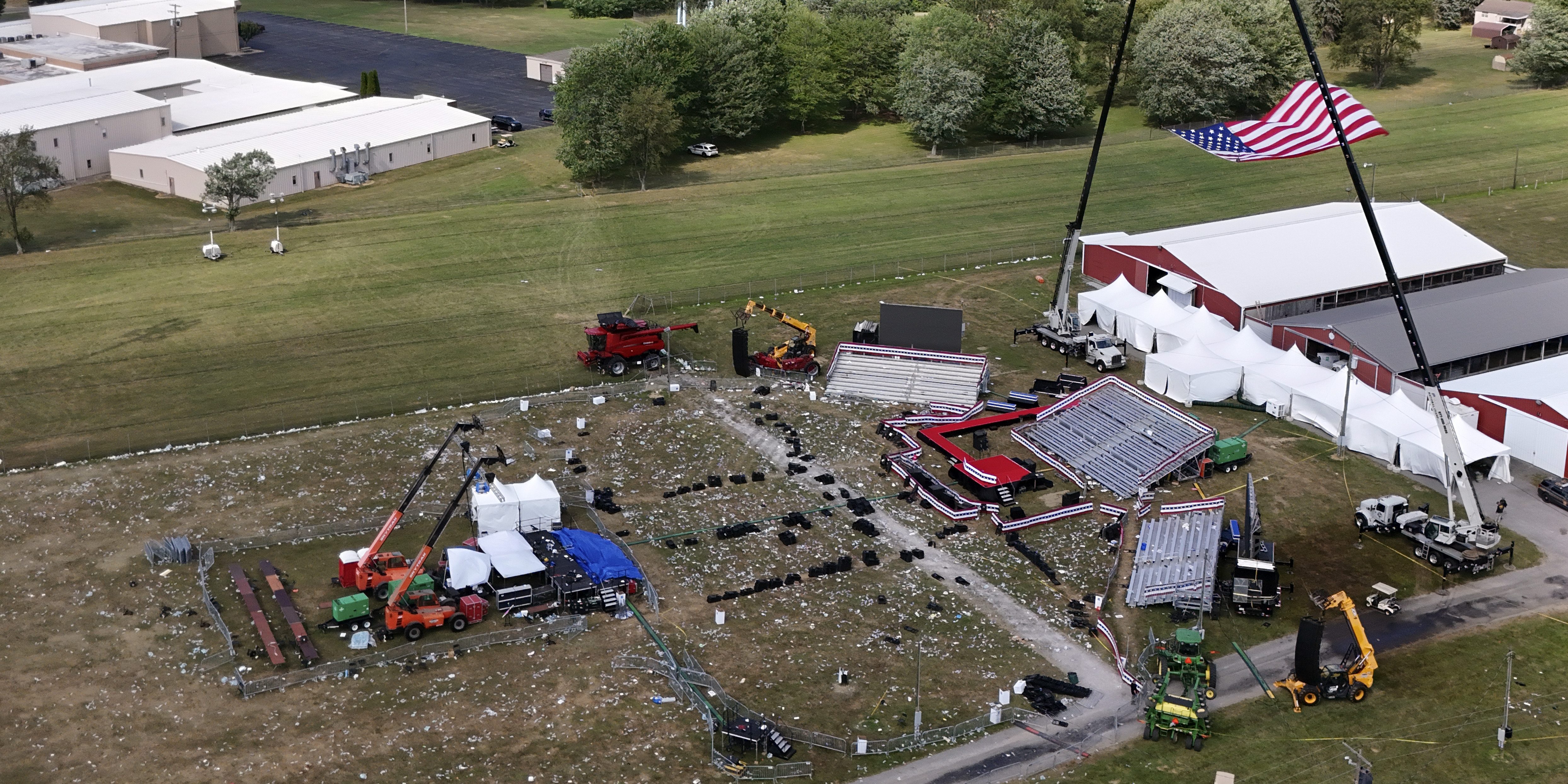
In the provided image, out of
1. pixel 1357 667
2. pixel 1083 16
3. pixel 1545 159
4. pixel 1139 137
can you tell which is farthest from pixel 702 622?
pixel 1083 16

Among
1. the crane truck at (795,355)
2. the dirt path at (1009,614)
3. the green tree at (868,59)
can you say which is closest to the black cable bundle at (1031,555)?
the dirt path at (1009,614)

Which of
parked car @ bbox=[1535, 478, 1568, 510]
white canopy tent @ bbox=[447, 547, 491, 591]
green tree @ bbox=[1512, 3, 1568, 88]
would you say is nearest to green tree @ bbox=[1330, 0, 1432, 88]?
green tree @ bbox=[1512, 3, 1568, 88]

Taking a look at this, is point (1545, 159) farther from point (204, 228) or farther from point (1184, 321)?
point (204, 228)

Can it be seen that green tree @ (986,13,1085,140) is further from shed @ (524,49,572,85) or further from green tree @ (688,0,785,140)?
shed @ (524,49,572,85)

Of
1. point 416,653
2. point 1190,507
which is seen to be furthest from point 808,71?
point 416,653

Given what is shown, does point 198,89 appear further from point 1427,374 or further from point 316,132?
point 1427,374

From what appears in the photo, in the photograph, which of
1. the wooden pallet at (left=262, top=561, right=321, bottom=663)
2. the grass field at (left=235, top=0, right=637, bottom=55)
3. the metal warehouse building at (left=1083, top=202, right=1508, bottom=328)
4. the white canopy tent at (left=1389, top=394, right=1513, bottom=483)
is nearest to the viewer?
the wooden pallet at (left=262, top=561, right=321, bottom=663)
